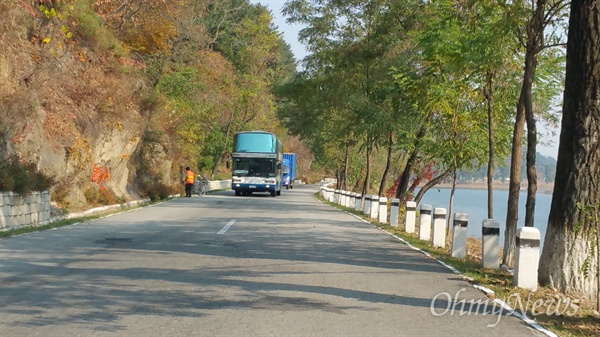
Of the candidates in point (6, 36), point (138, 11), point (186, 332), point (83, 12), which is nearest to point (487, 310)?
point (186, 332)

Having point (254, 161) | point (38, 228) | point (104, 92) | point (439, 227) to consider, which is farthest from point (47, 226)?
point (254, 161)

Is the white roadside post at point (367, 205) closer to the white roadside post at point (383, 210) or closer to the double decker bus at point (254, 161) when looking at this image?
the white roadside post at point (383, 210)

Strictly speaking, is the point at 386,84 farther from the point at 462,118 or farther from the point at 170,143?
the point at 170,143

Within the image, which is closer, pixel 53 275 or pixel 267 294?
pixel 267 294

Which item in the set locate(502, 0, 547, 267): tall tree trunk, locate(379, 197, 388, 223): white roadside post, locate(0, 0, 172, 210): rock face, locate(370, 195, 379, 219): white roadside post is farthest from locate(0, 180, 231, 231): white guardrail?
locate(502, 0, 547, 267): tall tree trunk

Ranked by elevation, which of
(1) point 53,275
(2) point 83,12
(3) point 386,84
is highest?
(2) point 83,12

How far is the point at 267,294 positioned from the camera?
861cm

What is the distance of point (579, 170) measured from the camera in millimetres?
9734

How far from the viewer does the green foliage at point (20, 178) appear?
54.7 feet

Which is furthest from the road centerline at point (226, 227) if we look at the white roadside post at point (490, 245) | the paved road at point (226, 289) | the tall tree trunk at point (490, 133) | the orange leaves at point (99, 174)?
the orange leaves at point (99, 174)

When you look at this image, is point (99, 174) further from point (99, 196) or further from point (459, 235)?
point (459, 235)

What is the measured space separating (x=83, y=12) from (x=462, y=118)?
47.4 ft

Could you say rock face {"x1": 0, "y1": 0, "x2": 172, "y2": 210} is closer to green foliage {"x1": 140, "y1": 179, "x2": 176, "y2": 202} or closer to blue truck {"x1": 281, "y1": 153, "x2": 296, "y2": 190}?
green foliage {"x1": 140, "y1": 179, "x2": 176, "y2": 202}

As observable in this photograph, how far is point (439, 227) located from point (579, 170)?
6.18 meters
